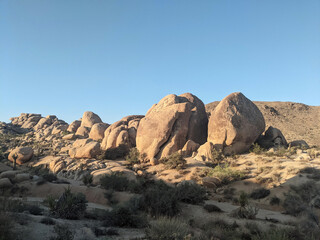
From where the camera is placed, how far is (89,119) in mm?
47656

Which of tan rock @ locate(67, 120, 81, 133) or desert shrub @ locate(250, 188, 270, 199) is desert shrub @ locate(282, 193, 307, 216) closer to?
desert shrub @ locate(250, 188, 270, 199)

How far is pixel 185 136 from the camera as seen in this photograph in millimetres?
25812

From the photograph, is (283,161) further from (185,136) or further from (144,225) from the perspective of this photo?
(144,225)

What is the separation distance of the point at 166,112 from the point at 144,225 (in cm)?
1830

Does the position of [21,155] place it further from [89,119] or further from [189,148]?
[189,148]

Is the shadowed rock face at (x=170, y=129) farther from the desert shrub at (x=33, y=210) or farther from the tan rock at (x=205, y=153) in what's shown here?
the desert shrub at (x=33, y=210)

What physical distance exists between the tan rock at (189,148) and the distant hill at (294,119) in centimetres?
2757

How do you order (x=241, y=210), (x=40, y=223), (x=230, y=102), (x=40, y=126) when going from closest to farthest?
1. (x=40, y=223)
2. (x=241, y=210)
3. (x=230, y=102)
4. (x=40, y=126)

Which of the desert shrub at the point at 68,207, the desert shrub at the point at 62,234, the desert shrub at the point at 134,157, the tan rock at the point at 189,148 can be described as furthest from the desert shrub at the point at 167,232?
the desert shrub at the point at 134,157

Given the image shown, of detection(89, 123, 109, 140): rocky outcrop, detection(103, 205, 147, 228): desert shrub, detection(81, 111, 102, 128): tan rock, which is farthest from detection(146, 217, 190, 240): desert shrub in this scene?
detection(81, 111, 102, 128): tan rock

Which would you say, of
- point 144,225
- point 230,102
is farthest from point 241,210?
point 230,102

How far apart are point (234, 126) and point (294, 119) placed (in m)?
44.6

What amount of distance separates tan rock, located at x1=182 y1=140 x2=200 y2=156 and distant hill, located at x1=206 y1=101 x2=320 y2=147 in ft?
90.5

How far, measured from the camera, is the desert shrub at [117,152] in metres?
28.2
